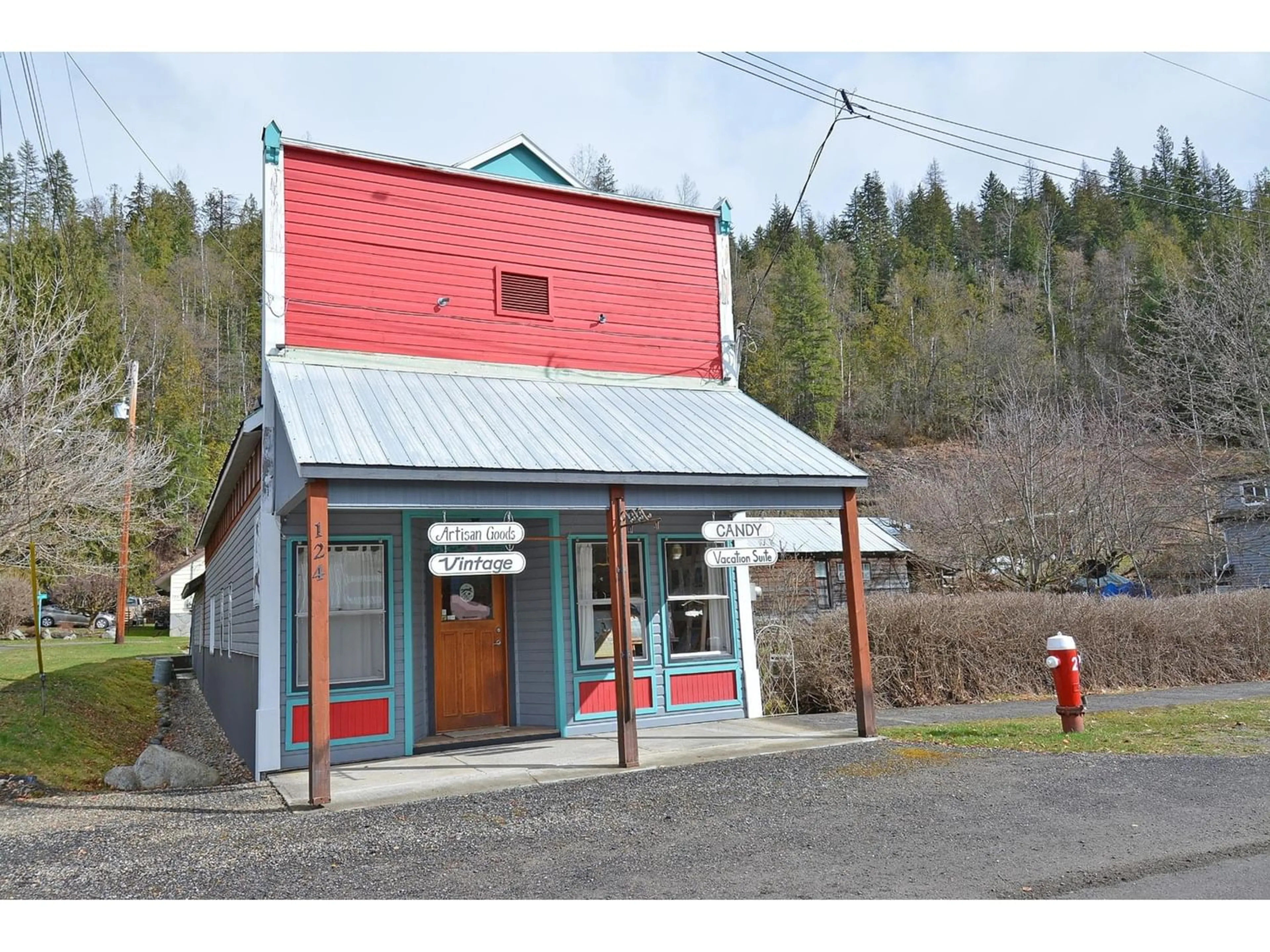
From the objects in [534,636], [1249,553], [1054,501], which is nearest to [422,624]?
[534,636]

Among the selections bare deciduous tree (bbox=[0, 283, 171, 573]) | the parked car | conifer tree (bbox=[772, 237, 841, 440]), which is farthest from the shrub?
conifer tree (bbox=[772, 237, 841, 440])

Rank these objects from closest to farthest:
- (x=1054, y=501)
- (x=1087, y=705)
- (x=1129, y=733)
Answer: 1. (x=1129, y=733)
2. (x=1087, y=705)
3. (x=1054, y=501)

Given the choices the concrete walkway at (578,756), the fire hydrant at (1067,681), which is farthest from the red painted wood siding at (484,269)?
the fire hydrant at (1067,681)

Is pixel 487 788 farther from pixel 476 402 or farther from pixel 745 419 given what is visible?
pixel 745 419

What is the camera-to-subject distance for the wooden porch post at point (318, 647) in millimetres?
7371

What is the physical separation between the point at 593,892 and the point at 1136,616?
1366 cm

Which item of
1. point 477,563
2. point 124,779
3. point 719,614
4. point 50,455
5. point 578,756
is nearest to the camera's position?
point 477,563

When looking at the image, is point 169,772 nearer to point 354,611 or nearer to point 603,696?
point 354,611

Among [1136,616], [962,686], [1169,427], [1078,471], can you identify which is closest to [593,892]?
[962,686]

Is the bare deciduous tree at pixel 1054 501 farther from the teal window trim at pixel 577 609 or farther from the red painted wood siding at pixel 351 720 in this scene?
the red painted wood siding at pixel 351 720

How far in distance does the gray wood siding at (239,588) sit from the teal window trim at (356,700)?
0.69 meters

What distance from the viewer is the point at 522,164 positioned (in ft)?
41.1

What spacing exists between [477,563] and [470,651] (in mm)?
2952

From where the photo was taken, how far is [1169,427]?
25250 millimetres
